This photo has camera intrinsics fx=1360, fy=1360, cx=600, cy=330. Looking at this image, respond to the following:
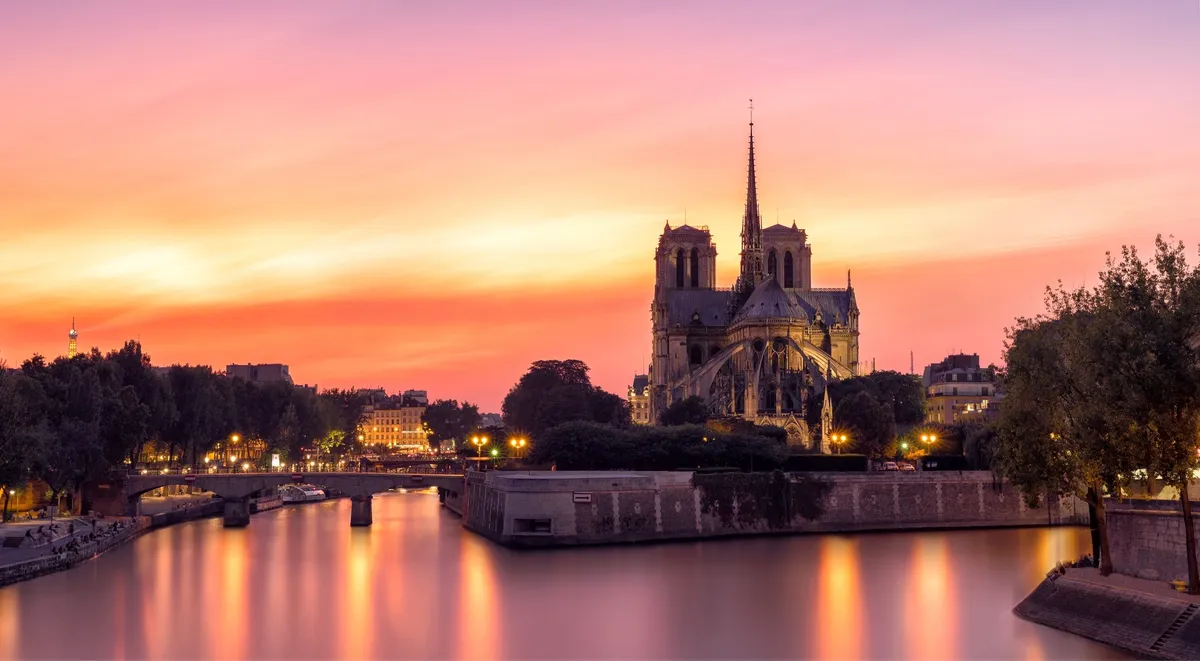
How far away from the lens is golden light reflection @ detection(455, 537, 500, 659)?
4097 centimetres

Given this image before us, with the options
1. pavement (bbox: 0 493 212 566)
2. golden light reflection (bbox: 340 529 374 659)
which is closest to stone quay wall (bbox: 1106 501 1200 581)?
golden light reflection (bbox: 340 529 374 659)

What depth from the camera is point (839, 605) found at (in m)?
47.8

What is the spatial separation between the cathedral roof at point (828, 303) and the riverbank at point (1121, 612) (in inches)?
3768

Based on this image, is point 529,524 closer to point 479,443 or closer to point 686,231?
point 479,443

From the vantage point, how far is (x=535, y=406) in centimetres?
13362

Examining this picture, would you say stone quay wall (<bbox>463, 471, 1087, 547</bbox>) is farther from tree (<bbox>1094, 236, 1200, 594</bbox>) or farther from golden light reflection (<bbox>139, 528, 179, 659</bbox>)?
tree (<bbox>1094, 236, 1200, 594</bbox>)

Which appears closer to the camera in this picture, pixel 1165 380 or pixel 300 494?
pixel 1165 380

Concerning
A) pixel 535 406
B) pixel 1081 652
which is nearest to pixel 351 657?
pixel 1081 652

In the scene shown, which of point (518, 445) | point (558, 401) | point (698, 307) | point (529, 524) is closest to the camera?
point (529, 524)

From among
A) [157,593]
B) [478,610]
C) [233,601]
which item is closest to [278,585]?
[233,601]

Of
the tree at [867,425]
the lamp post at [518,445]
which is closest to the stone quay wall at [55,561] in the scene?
the lamp post at [518,445]

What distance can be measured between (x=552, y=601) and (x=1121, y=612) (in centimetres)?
2006

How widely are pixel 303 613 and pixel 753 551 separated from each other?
23746mm

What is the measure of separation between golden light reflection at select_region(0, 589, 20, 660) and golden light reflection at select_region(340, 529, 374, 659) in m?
9.62
